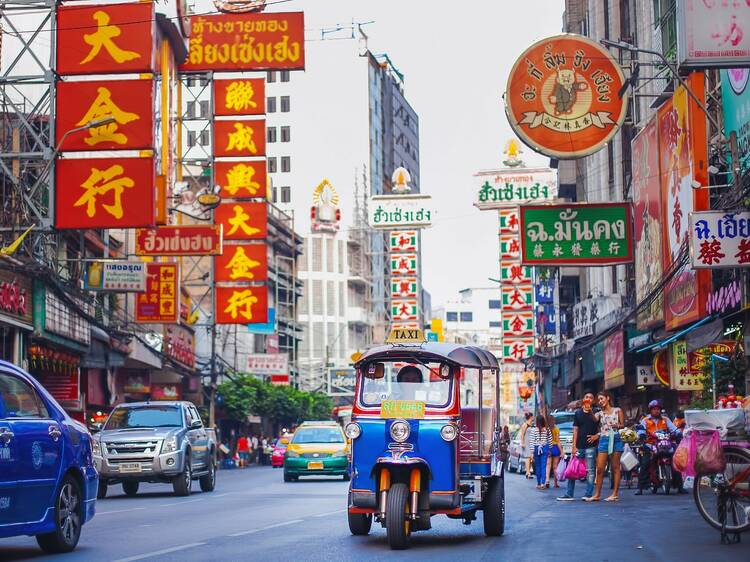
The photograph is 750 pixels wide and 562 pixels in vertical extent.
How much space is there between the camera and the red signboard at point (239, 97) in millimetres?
50969

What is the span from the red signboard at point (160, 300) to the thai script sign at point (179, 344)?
32.0ft

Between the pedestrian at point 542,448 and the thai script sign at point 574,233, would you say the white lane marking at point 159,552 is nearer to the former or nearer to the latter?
the pedestrian at point 542,448

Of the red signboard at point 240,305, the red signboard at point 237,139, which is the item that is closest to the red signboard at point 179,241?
the red signboard at point 237,139

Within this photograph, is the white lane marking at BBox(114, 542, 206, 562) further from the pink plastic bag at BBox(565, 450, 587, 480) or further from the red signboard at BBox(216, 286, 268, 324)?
the red signboard at BBox(216, 286, 268, 324)

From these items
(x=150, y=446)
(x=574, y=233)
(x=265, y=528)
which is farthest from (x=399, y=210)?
(x=265, y=528)

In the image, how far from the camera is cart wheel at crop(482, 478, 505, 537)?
1566 cm

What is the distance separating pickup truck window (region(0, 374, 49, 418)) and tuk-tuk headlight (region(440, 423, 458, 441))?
14.0 ft

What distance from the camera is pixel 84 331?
135ft

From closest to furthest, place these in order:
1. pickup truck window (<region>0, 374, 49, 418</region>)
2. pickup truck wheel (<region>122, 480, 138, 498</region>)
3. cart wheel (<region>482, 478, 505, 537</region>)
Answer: pickup truck window (<region>0, 374, 49, 418</region>), cart wheel (<region>482, 478, 505, 537</region>), pickup truck wheel (<region>122, 480, 138, 498</region>)

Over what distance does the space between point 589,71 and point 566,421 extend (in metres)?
13.5

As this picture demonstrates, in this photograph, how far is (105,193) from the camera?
1307 inches

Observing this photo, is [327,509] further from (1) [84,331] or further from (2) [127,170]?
(1) [84,331]

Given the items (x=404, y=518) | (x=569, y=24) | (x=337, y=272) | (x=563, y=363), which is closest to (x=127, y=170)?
(x=404, y=518)

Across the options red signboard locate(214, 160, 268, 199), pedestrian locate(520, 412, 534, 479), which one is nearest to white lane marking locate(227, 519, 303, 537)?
pedestrian locate(520, 412, 534, 479)
